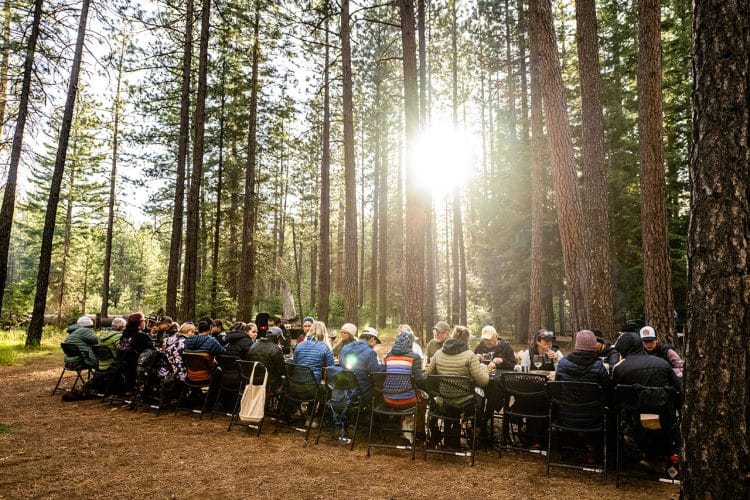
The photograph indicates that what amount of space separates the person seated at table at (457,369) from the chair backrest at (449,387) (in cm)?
6


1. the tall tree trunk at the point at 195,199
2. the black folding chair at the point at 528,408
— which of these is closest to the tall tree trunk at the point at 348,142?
the tall tree trunk at the point at 195,199

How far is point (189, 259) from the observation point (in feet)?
45.3

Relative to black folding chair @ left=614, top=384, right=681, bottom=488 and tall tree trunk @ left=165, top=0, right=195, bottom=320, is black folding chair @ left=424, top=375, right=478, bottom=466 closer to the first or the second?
black folding chair @ left=614, top=384, right=681, bottom=488

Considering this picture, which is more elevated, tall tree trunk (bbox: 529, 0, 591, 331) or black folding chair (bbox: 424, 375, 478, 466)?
tall tree trunk (bbox: 529, 0, 591, 331)

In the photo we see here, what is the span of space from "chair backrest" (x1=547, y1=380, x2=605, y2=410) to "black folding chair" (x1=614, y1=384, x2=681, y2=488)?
23cm

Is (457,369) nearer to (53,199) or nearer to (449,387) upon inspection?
(449,387)

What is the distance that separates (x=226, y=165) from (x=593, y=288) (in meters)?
17.3

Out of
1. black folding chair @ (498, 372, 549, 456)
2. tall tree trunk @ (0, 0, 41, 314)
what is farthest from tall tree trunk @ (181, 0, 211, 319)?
black folding chair @ (498, 372, 549, 456)

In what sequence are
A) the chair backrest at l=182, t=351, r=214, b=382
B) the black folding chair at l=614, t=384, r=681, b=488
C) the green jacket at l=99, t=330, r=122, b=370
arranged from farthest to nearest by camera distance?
the green jacket at l=99, t=330, r=122, b=370 → the chair backrest at l=182, t=351, r=214, b=382 → the black folding chair at l=614, t=384, r=681, b=488

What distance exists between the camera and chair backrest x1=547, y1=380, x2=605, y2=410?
475cm

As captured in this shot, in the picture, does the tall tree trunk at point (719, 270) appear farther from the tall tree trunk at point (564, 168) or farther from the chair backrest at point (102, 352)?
the chair backrest at point (102, 352)

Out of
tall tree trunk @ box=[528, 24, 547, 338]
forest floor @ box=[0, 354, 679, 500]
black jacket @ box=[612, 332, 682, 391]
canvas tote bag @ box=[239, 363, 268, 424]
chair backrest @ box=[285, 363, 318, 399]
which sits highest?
tall tree trunk @ box=[528, 24, 547, 338]

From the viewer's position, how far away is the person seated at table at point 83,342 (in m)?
7.81

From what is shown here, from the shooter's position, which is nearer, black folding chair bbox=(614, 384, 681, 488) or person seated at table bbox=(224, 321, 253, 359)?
black folding chair bbox=(614, 384, 681, 488)
